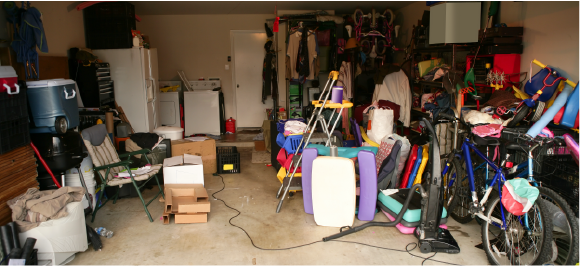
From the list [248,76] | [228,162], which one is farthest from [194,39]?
[228,162]

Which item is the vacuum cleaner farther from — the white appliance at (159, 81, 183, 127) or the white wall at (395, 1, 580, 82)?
the white appliance at (159, 81, 183, 127)

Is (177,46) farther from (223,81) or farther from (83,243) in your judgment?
(83,243)

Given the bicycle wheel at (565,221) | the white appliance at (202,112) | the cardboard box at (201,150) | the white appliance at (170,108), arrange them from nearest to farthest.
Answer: the bicycle wheel at (565,221), the cardboard box at (201,150), the white appliance at (170,108), the white appliance at (202,112)

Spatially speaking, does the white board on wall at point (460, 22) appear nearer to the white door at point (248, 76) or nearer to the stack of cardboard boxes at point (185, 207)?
the stack of cardboard boxes at point (185, 207)

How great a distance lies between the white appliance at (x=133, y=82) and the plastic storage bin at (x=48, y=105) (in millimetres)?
2207

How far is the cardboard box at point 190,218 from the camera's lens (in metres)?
3.51

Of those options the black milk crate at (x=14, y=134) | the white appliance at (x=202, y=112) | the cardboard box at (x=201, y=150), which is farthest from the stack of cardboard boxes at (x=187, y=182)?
the white appliance at (x=202, y=112)

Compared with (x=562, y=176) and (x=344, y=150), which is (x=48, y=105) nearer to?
(x=344, y=150)

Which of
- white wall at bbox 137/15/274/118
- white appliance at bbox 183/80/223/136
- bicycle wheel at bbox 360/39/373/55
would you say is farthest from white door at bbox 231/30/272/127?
bicycle wheel at bbox 360/39/373/55

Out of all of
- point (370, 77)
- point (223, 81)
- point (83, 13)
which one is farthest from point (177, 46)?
point (370, 77)

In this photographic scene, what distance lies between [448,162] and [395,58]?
4.45 meters

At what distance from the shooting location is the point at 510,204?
2.50m

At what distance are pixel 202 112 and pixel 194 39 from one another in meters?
1.57

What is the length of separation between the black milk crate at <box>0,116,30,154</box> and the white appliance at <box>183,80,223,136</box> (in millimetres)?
4560
